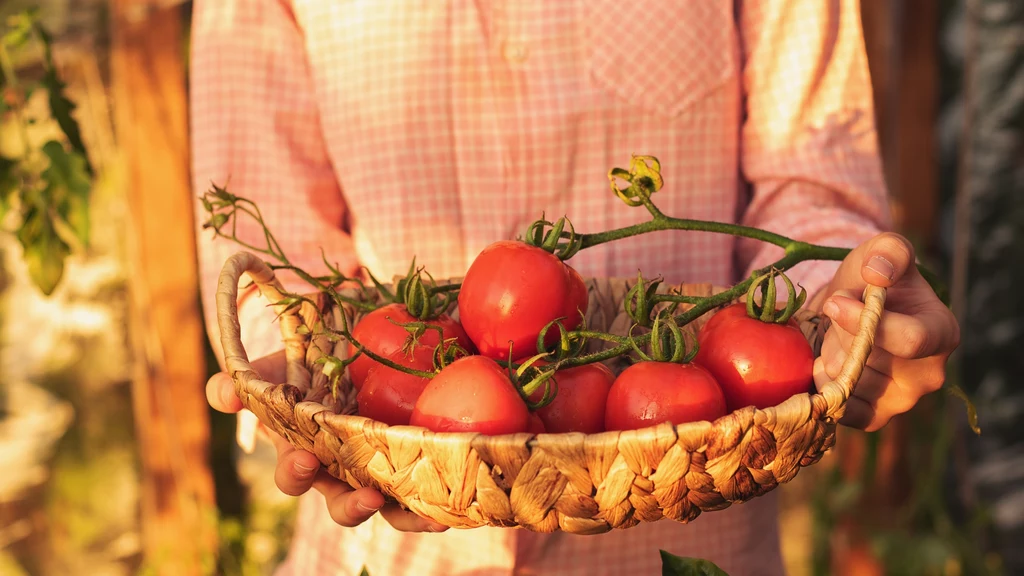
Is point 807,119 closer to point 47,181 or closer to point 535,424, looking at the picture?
point 535,424

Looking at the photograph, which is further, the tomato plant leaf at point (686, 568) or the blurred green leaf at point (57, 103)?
the blurred green leaf at point (57, 103)

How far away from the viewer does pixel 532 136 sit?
0.99 meters

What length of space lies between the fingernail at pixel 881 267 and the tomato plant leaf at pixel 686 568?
25 cm

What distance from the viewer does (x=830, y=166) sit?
101 centimetres

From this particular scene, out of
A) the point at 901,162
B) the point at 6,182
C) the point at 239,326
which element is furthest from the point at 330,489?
the point at 901,162

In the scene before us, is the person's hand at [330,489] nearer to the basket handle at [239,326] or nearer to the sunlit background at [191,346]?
the basket handle at [239,326]

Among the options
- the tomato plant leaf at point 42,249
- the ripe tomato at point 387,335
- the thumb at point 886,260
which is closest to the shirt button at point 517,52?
the ripe tomato at point 387,335

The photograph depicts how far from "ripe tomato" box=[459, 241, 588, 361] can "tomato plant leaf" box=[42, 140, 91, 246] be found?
0.68 meters

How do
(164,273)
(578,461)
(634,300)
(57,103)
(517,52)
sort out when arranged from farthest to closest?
(164,273)
(57,103)
(517,52)
(634,300)
(578,461)

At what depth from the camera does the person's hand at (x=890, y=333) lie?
2.12 feet

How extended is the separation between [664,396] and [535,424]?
10cm

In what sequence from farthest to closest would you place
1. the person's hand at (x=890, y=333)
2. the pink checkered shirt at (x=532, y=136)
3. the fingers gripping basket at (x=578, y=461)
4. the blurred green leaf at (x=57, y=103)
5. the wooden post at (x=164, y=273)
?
the wooden post at (x=164, y=273), the blurred green leaf at (x=57, y=103), the pink checkered shirt at (x=532, y=136), the person's hand at (x=890, y=333), the fingers gripping basket at (x=578, y=461)

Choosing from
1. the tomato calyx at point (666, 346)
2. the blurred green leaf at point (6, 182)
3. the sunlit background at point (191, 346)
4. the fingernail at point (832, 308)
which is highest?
the blurred green leaf at point (6, 182)

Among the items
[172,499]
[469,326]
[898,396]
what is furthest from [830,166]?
[172,499]
